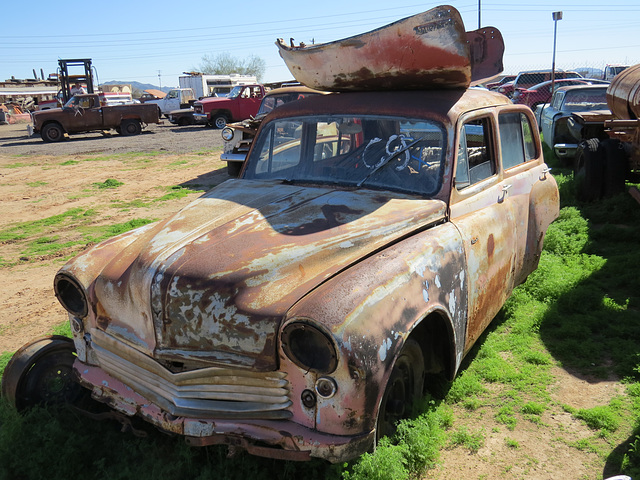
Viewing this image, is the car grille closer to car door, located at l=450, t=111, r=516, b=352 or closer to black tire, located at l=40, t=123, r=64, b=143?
car door, located at l=450, t=111, r=516, b=352

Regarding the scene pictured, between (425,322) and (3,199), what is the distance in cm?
1033

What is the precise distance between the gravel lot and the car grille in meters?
14.9

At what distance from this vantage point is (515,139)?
4352 mm

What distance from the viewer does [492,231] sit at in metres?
3.54

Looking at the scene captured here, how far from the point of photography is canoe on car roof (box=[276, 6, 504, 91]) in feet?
10.9

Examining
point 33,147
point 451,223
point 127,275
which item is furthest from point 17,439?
point 33,147

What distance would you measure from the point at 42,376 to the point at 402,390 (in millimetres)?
2109

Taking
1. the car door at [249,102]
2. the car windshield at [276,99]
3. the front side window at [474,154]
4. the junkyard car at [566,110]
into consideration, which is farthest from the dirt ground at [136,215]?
the junkyard car at [566,110]

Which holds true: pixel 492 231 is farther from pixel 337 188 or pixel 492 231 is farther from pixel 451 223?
pixel 337 188

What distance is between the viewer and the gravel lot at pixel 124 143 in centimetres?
1762

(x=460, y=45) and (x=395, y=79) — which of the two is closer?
(x=460, y=45)

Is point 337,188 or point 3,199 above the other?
point 337,188

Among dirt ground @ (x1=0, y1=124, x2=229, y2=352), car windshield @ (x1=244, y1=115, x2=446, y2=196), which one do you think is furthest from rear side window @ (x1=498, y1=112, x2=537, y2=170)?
dirt ground @ (x1=0, y1=124, x2=229, y2=352)

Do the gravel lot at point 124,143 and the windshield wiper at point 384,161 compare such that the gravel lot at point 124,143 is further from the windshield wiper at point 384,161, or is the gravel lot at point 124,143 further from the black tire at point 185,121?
the windshield wiper at point 384,161
